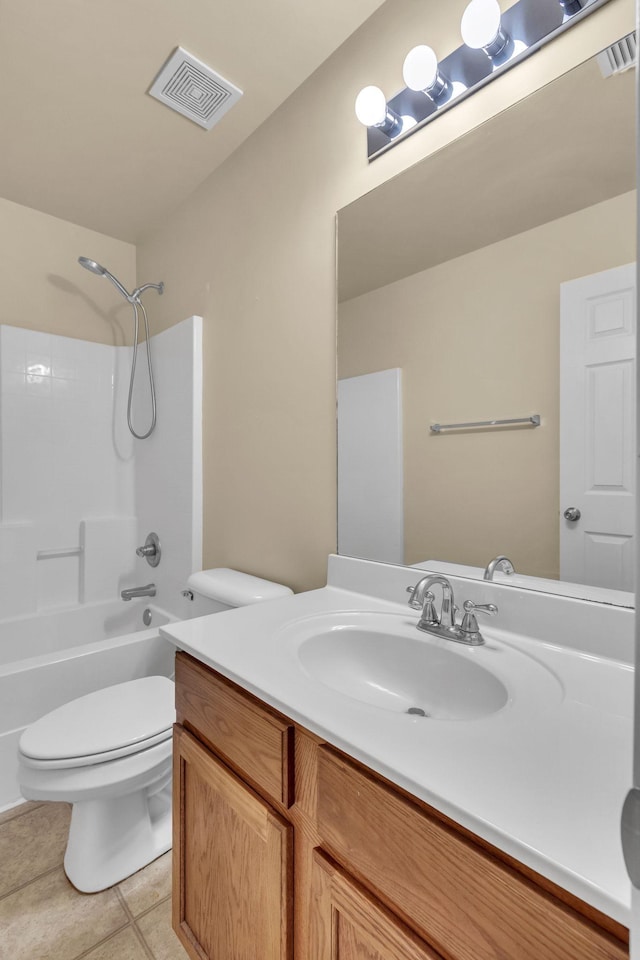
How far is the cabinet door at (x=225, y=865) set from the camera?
727 mm

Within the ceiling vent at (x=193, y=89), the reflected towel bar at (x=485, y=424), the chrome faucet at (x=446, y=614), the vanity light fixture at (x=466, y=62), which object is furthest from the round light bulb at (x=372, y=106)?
the chrome faucet at (x=446, y=614)


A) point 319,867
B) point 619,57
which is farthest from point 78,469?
point 619,57

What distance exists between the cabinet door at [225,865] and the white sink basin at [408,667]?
25 cm

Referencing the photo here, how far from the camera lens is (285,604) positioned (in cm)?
118

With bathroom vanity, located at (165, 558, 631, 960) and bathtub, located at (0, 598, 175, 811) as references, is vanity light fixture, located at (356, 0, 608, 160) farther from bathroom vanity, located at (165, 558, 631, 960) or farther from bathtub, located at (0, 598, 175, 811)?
bathtub, located at (0, 598, 175, 811)

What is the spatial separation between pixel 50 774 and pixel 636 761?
1.39 m

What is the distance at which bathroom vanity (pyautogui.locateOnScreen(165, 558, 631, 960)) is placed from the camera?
1.44ft

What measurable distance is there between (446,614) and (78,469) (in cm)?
205

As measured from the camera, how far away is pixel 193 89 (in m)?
1.52

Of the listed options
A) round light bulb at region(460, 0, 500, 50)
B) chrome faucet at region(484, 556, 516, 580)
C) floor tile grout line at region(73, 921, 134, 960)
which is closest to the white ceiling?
round light bulb at region(460, 0, 500, 50)

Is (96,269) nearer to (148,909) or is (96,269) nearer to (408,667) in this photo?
(408,667)

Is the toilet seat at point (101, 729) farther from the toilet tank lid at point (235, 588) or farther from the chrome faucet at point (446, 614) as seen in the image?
the chrome faucet at point (446, 614)

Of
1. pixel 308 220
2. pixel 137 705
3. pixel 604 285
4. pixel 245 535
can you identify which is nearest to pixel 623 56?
pixel 604 285

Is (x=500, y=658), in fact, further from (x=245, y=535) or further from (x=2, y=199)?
(x=2, y=199)
